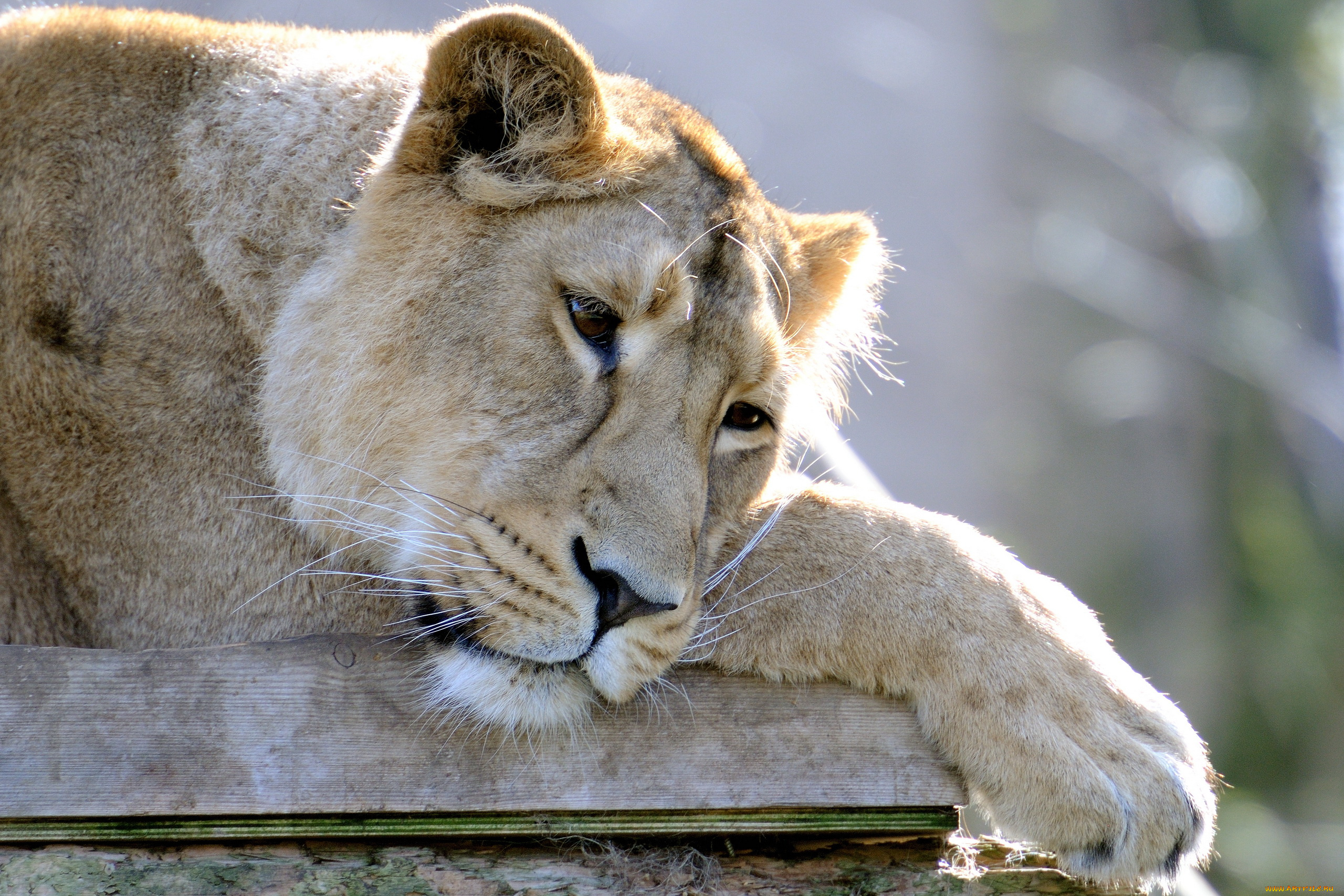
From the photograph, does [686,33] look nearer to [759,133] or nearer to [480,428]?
[759,133]

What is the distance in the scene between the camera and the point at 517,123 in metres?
2.97

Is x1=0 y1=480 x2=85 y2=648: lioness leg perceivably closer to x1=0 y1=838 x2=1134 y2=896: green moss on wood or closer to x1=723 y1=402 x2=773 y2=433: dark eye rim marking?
x1=0 y1=838 x2=1134 y2=896: green moss on wood

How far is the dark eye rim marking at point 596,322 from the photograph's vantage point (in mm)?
2854

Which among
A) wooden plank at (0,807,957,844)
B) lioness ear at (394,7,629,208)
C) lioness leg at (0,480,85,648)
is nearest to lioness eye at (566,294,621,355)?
lioness ear at (394,7,629,208)

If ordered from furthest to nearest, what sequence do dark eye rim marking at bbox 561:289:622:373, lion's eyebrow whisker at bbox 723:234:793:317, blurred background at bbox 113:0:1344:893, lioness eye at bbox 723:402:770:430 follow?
blurred background at bbox 113:0:1344:893 → lioness eye at bbox 723:402:770:430 → lion's eyebrow whisker at bbox 723:234:793:317 → dark eye rim marking at bbox 561:289:622:373

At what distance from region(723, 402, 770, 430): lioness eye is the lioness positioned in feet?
0.47

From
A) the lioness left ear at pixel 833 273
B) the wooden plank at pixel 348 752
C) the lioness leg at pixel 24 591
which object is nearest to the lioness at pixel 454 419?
the lioness leg at pixel 24 591

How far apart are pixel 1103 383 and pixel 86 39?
10.6 m

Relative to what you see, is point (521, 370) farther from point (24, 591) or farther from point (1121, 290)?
point (1121, 290)

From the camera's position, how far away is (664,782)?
263cm

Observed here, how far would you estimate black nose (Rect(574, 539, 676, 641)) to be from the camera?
254cm

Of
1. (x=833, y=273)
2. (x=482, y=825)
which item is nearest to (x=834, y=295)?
(x=833, y=273)

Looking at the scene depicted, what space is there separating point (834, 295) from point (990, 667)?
1494mm

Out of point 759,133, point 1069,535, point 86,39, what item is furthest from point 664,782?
point 1069,535
